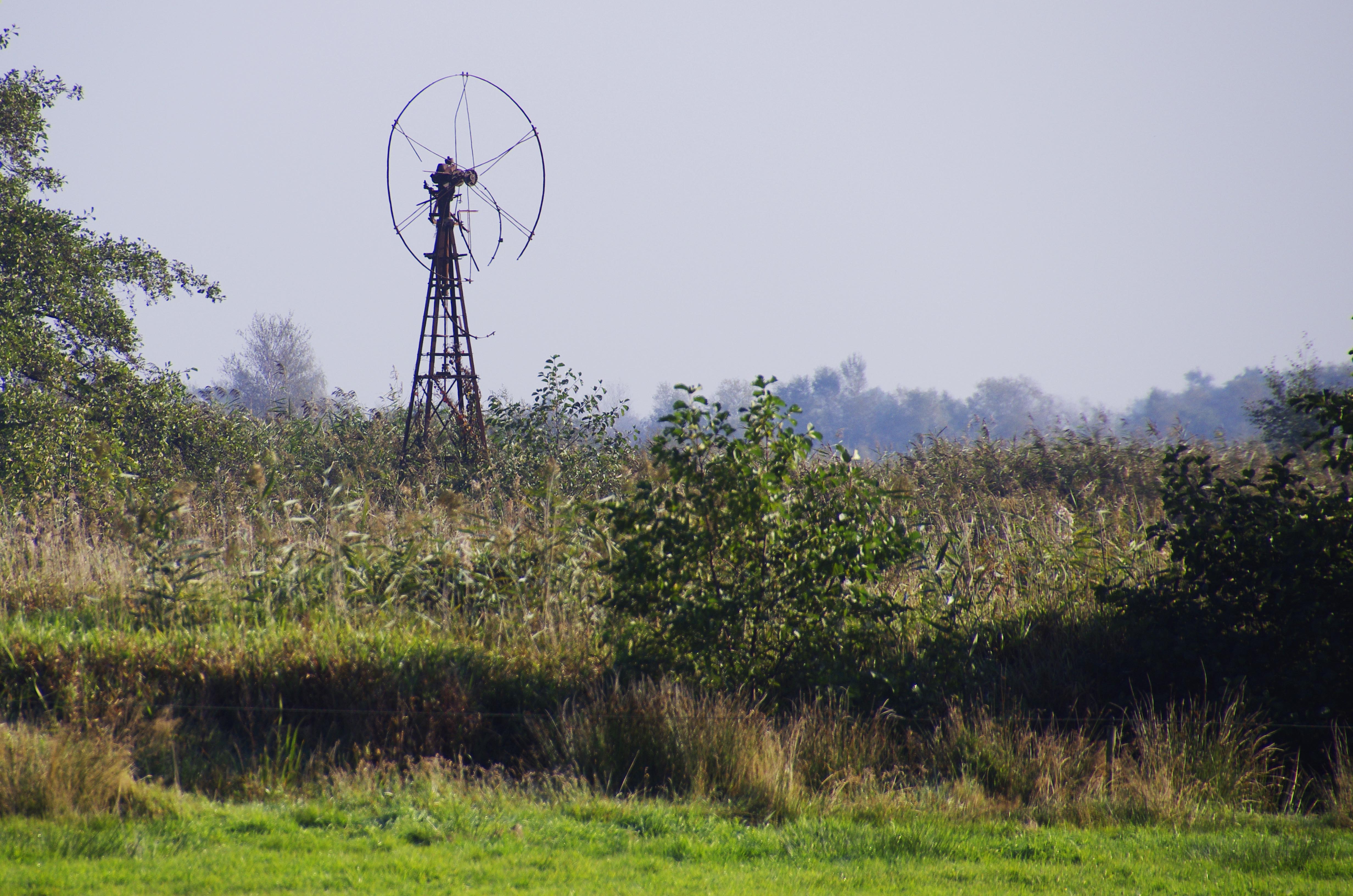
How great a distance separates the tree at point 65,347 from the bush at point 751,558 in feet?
23.6

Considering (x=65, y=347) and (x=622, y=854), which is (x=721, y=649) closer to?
(x=622, y=854)

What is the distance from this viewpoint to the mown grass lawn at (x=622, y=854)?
12.8 feet

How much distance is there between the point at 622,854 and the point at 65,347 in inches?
462

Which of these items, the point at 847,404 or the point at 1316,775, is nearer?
the point at 1316,775

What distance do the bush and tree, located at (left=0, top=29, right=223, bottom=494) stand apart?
7196 mm

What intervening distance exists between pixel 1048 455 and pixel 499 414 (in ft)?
29.5

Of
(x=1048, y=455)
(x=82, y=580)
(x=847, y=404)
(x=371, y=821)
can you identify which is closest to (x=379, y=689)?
(x=371, y=821)

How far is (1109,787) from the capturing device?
5.41m

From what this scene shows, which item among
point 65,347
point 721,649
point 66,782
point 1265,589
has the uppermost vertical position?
point 65,347

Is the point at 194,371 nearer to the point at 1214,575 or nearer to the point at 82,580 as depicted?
the point at 82,580

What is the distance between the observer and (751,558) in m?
6.59

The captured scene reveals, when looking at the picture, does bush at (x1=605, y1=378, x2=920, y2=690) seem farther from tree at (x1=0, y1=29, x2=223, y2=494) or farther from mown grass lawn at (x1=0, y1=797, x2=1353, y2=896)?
tree at (x1=0, y1=29, x2=223, y2=494)

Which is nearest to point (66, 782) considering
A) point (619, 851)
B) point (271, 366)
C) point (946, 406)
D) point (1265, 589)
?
point (619, 851)

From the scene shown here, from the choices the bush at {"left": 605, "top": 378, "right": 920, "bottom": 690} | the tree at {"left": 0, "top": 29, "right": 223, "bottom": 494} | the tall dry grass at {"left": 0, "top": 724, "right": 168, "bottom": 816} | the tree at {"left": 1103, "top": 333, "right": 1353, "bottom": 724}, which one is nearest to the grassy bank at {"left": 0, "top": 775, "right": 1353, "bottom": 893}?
the tall dry grass at {"left": 0, "top": 724, "right": 168, "bottom": 816}
